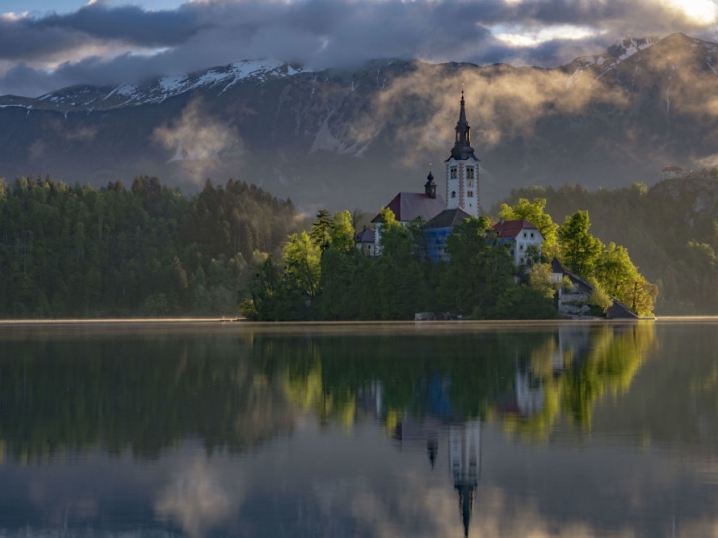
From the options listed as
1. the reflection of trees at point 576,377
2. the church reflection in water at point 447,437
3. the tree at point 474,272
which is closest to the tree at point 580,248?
the tree at point 474,272

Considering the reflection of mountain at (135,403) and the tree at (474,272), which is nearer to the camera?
the reflection of mountain at (135,403)

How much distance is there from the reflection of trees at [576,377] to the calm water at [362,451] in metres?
0.25

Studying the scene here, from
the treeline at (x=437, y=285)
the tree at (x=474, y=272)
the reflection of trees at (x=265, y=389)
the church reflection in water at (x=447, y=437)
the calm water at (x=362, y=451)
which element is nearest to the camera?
the calm water at (x=362, y=451)

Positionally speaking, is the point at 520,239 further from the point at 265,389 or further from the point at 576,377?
the point at 265,389

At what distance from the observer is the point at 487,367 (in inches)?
2709

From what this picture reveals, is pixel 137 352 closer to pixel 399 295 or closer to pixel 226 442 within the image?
pixel 226 442

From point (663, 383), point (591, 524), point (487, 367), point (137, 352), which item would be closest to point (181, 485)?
point (591, 524)

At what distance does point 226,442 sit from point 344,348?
56.5 metres

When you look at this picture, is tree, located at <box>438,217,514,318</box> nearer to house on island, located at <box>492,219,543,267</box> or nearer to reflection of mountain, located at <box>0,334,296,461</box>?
house on island, located at <box>492,219,543,267</box>

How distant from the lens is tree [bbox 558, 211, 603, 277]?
190625mm

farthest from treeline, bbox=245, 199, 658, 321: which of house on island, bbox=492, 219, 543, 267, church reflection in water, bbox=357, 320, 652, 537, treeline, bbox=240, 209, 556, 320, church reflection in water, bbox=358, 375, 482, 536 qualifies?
church reflection in water, bbox=358, 375, 482, 536

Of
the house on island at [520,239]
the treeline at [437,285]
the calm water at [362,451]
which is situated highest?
the house on island at [520,239]

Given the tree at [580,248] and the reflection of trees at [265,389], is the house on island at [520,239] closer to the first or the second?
the tree at [580,248]

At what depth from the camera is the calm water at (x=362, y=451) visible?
26672 mm
